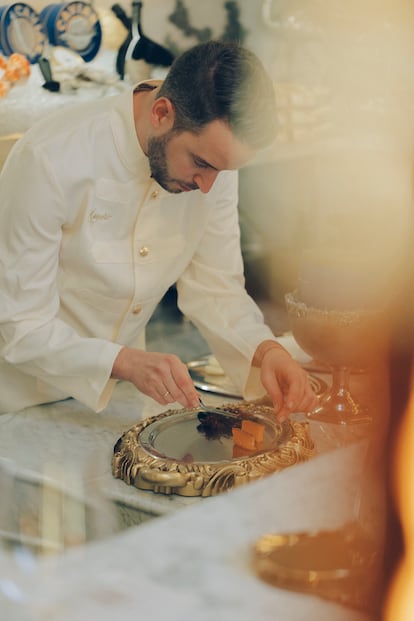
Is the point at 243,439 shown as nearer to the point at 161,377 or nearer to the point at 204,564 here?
the point at 161,377

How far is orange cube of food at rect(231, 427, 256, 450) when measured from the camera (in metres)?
1.15

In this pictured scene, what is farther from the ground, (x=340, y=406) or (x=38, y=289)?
(x=38, y=289)

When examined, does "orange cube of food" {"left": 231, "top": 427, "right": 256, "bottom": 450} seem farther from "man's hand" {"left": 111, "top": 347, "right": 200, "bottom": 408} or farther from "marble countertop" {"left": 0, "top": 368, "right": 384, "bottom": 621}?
"marble countertop" {"left": 0, "top": 368, "right": 384, "bottom": 621}

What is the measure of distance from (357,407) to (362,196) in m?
1.68

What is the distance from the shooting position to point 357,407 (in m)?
1.35

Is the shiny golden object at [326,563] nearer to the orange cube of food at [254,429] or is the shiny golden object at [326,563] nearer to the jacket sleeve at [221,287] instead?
the orange cube of food at [254,429]

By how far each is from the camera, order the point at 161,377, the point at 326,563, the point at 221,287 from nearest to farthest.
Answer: the point at 326,563 < the point at 161,377 < the point at 221,287

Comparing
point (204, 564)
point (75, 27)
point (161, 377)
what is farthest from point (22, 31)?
point (204, 564)

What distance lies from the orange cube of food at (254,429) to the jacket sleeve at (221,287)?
358 mm

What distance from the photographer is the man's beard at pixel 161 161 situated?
1412 mm

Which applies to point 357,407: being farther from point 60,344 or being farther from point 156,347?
point 156,347

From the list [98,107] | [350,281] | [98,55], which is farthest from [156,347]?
[350,281]

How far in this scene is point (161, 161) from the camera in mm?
1424

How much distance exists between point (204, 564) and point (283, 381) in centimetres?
110
